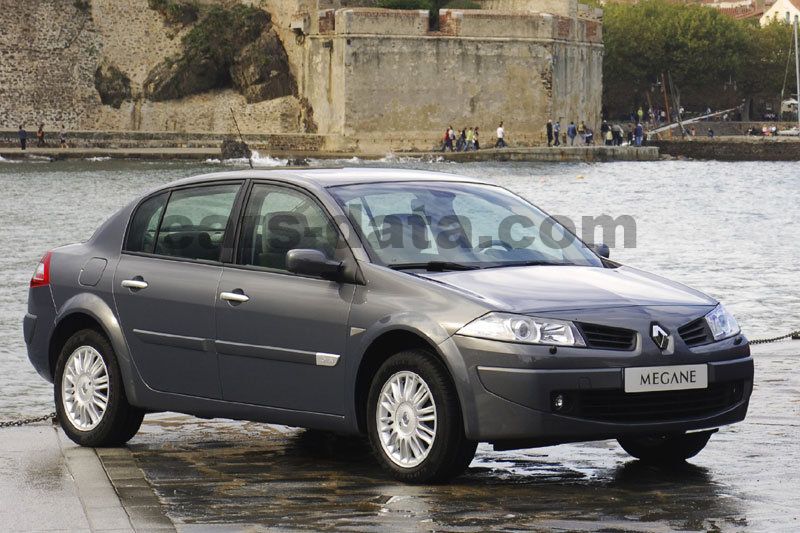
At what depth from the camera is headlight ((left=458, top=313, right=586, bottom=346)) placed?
648 centimetres

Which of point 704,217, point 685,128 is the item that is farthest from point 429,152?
point 685,128

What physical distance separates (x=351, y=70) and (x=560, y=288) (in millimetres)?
61632

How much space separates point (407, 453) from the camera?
672cm

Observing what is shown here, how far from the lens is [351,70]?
67.9m

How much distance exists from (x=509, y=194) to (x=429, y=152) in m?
59.3

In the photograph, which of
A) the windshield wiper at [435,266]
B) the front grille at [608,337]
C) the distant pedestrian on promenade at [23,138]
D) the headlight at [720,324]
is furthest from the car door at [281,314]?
the distant pedestrian on promenade at [23,138]

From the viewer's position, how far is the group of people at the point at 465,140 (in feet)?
223

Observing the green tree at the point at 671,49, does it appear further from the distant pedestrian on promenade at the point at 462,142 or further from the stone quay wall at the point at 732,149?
the distant pedestrian on promenade at the point at 462,142

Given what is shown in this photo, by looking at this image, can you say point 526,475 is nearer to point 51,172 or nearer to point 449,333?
point 449,333

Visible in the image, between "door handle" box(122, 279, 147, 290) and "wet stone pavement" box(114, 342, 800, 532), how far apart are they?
0.79 metres

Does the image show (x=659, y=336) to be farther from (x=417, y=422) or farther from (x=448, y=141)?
(x=448, y=141)

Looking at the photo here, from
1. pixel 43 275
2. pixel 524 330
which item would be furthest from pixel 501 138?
pixel 524 330

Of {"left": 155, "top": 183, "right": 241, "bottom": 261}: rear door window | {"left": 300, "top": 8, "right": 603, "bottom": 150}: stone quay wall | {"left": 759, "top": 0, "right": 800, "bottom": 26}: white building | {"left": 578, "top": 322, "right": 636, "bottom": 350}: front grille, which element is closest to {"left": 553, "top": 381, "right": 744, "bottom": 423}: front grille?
{"left": 578, "top": 322, "right": 636, "bottom": 350}: front grille

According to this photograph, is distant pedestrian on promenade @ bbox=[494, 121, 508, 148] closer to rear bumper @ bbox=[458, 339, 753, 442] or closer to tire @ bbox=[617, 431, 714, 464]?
tire @ bbox=[617, 431, 714, 464]
